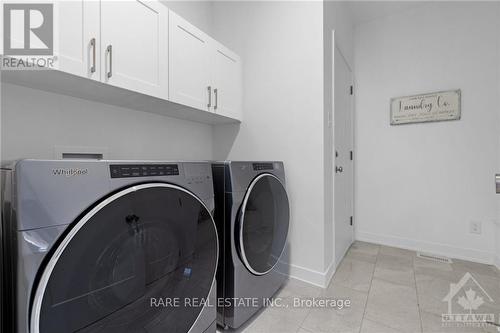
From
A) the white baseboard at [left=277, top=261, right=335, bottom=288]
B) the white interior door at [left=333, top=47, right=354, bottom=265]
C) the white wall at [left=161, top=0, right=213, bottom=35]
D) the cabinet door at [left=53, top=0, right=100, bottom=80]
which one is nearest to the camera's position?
the cabinet door at [left=53, top=0, right=100, bottom=80]

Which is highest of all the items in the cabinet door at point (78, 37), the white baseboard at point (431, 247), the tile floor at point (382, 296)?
the cabinet door at point (78, 37)

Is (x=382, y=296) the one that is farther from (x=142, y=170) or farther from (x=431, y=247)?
(x=142, y=170)

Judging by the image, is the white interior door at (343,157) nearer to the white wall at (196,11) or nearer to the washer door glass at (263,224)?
the washer door glass at (263,224)

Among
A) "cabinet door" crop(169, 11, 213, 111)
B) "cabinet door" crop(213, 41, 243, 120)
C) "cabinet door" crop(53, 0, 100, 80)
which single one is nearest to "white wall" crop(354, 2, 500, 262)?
"cabinet door" crop(213, 41, 243, 120)

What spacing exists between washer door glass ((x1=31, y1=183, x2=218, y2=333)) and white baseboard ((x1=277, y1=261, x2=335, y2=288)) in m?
0.83

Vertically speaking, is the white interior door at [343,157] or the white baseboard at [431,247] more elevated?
the white interior door at [343,157]

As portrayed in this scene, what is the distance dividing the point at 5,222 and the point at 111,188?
295mm

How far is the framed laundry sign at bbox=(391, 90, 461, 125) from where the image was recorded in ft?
7.59

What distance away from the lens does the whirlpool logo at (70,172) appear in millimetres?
625

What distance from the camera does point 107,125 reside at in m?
1.49

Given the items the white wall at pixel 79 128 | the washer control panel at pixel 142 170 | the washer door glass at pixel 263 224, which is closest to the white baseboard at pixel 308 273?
the washer door glass at pixel 263 224

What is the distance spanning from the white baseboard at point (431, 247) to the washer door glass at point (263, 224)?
65.0 inches

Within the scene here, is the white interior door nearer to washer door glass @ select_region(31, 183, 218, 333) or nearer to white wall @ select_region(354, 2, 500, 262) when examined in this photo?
white wall @ select_region(354, 2, 500, 262)

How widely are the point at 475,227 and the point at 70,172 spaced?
3.19 meters
